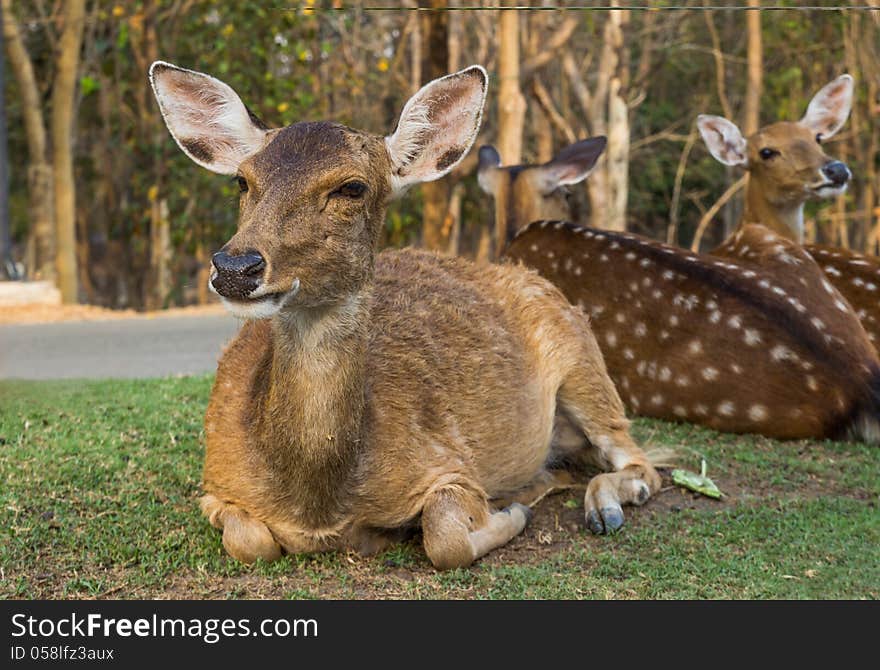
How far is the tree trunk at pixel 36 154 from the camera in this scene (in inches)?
566

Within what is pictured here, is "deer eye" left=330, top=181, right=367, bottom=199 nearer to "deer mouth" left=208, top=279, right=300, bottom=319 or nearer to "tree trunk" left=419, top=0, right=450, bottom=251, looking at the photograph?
"deer mouth" left=208, top=279, right=300, bottom=319

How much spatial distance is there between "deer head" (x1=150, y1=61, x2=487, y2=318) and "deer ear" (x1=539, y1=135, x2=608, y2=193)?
4170 mm

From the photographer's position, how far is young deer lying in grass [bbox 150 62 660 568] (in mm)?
3705

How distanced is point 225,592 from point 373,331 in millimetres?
1182

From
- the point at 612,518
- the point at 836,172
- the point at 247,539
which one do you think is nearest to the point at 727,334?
the point at 612,518

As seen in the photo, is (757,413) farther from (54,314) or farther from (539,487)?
(54,314)

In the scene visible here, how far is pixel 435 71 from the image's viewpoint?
1035 cm

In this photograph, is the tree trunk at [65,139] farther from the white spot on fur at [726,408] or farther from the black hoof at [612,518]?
the black hoof at [612,518]

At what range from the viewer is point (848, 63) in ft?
53.6

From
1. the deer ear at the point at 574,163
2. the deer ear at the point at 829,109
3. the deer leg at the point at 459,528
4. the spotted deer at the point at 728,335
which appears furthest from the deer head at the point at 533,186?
the deer leg at the point at 459,528

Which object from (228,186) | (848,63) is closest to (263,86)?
(228,186)

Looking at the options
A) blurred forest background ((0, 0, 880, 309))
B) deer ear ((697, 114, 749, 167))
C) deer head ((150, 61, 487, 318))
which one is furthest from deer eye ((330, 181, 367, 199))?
blurred forest background ((0, 0, 880, 309))

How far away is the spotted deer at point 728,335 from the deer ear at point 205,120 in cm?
288

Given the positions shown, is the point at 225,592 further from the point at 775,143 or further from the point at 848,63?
the point at 848,63
